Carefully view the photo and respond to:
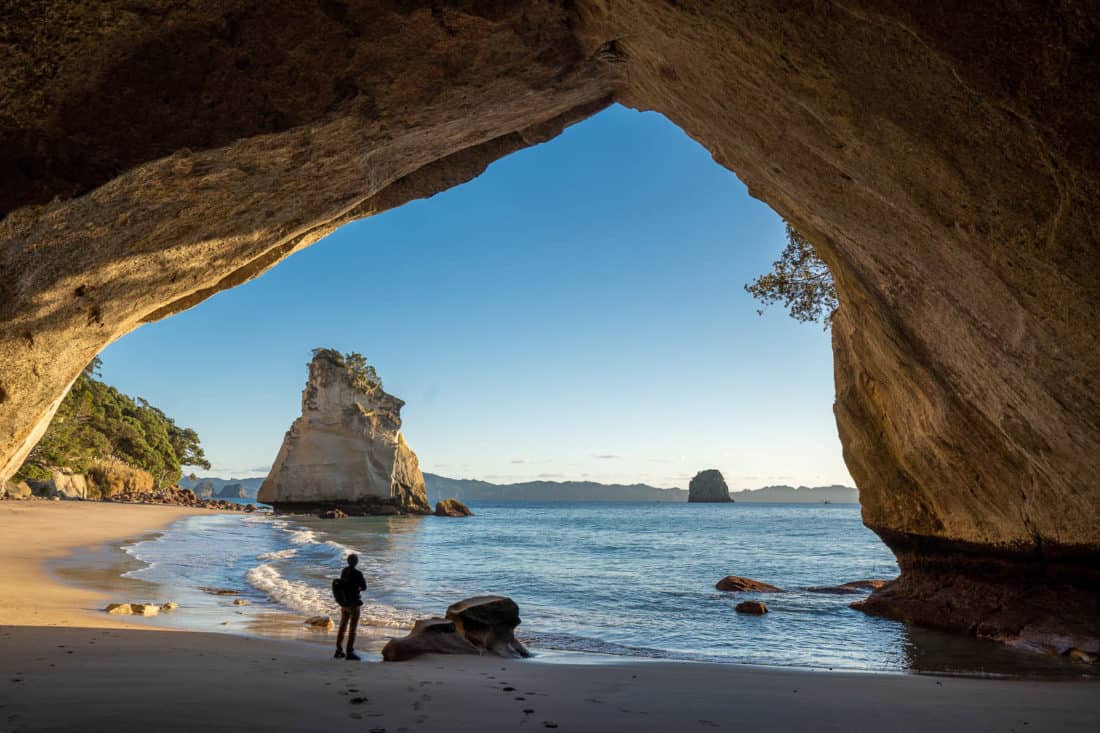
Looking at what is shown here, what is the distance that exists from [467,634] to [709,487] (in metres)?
159

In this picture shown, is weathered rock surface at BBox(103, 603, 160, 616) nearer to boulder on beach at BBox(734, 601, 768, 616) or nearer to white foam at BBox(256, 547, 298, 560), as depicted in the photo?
boulder on beach at BBox(734, 601, 768, 616)

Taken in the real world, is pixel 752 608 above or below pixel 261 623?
below

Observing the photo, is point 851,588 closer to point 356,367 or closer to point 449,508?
point 356,367

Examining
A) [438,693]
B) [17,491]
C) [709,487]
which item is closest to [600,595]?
[438,693]

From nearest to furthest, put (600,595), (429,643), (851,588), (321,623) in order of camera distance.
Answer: (429,643), (321,623), (600,595), (851,588)

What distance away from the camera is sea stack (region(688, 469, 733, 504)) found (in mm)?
159125

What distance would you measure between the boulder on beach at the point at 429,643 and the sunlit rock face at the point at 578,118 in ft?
16.1

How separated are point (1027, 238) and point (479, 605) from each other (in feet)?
26.4

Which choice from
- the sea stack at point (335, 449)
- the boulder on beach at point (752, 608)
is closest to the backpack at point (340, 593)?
the boulder on beach at point (752, 608)

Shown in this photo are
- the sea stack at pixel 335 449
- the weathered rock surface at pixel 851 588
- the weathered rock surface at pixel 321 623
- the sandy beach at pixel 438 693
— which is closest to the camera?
the sandy beach at pixel 438 693

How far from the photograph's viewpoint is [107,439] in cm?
5519

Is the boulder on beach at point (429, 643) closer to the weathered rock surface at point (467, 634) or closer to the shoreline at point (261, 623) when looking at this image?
the weathered rock surface at point (467, 634)

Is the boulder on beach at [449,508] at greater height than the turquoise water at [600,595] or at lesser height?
lesser

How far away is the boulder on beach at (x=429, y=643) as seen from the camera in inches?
321
